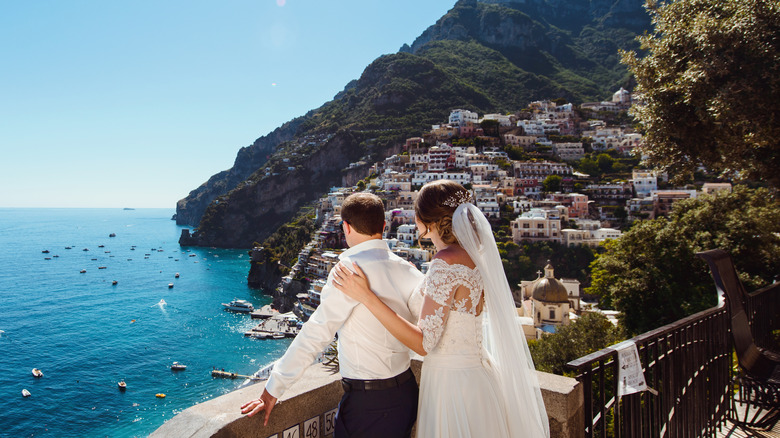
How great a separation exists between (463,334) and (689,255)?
1177 cm

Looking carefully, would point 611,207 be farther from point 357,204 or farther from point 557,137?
point 357,204

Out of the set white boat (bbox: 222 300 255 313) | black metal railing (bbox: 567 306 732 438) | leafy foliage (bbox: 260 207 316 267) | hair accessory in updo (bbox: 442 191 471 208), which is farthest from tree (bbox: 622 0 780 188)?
leafy foliage (bbox: 260 207 316 267)

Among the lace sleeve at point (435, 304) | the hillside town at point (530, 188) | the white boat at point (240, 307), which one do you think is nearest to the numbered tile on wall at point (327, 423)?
the lace sleeve at point (435, 304)

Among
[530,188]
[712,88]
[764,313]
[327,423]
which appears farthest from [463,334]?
[530,188]

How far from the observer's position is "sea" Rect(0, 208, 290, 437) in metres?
23.9

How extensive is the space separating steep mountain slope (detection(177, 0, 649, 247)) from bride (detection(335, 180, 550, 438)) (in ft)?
284

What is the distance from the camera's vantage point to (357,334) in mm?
1997

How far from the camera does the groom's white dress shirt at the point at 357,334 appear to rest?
6.34 feet

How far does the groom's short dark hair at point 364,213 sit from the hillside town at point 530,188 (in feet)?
79.1

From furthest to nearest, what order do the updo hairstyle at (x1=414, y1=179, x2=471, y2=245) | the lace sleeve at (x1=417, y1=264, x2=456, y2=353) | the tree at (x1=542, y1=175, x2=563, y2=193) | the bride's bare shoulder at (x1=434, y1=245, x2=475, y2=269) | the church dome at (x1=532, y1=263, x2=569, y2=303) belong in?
the tree at (x1=542, y1=175, x2=563, y2=193) < the church dome at (x1=532, y1=263, x2=569, y2=303) < the updo hairstyle at (x1=414, y1=179, x2=471, y2=245) < the bride's bare shoulder at (x1=434, y1=245, x2=475, y2=269) < the lace sleeve at (x1=417, y1=264, x2=456, y2=353)

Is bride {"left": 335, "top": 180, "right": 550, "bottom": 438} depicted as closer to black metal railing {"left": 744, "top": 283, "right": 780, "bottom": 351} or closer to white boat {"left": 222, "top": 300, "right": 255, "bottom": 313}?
black metal railing {"left": 744, "top": 283, "right": 780, "bottom": 351}

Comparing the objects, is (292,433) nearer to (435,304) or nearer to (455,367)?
(455,367)

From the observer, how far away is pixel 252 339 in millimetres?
37219

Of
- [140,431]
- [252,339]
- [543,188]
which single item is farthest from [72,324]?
[543,188]
